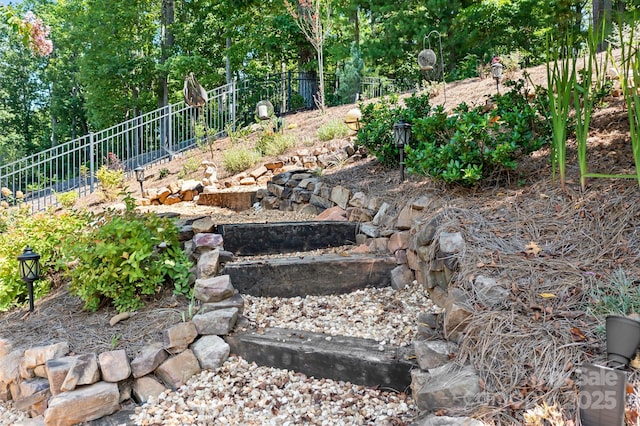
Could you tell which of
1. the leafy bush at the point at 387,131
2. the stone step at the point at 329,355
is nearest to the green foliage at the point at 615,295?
the stone step at the point at 329,355

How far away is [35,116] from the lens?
78.8 ft

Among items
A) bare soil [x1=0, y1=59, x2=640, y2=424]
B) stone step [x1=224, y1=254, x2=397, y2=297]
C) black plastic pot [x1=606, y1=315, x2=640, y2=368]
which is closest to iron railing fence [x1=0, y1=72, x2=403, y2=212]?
stone step [x1=224, y1=254, x2=397, y2=297]

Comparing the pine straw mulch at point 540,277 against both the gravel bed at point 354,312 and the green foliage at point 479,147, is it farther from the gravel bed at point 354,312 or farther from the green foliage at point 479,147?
the gravel bed at point 354,312

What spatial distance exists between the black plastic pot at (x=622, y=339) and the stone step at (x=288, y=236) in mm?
2151

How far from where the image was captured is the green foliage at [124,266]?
2.67 m

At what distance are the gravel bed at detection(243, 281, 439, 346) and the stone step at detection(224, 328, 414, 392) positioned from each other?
98mm

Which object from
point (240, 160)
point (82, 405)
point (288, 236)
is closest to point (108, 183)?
point (240, 160)

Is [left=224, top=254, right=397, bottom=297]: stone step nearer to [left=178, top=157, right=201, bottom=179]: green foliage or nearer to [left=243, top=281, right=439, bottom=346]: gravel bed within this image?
[left=243, top=281, right=439, bottom=346]: gravel bed

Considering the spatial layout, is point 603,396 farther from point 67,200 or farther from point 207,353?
point 67,200

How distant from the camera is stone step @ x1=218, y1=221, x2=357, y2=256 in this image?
338 centimetres

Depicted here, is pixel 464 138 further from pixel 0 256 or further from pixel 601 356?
pixel 0 256

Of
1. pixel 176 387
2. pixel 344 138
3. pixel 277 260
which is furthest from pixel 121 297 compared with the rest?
pixel 344 138

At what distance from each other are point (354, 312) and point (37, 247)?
235 cm

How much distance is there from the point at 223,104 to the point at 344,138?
4.33 metres
